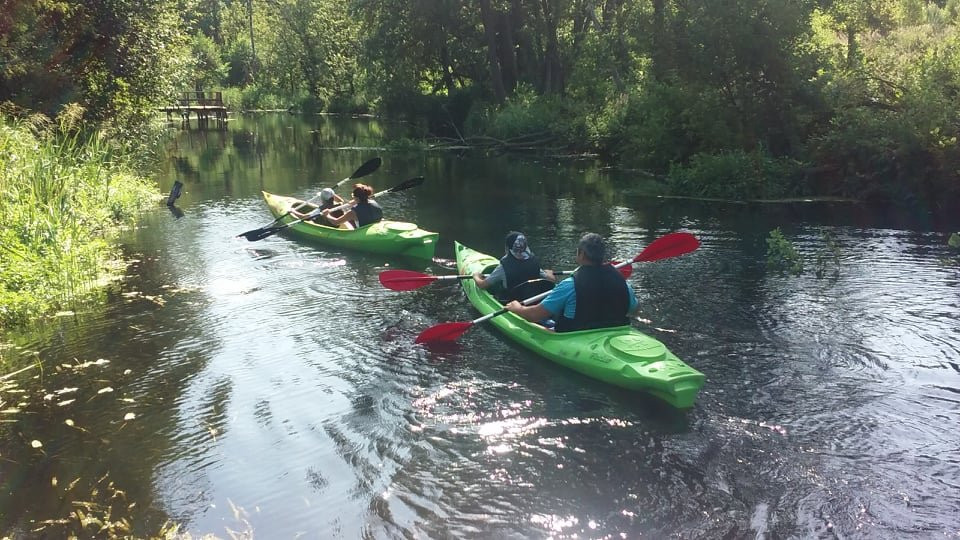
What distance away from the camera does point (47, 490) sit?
16.2 ft

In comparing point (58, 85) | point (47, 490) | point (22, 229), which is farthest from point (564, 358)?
point (58, 85)

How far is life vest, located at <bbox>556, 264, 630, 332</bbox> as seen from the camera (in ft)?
21.6

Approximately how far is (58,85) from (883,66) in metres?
17.0

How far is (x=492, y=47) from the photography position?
28.5 metres

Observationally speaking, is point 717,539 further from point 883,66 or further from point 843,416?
point 883,66

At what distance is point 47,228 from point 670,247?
291 inches

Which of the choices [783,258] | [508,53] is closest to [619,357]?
[783,258]

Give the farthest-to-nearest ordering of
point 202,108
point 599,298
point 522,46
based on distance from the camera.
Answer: point 202,108
point 522,46
point 599,298

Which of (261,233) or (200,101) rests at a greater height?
(200,101)

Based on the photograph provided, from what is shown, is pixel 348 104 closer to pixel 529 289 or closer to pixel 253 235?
pixel 253 235

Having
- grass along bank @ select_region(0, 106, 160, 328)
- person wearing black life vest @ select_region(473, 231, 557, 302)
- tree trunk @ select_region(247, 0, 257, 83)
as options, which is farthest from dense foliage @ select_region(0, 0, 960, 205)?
tree trunk @ select_region(247, 0, 257, 83)

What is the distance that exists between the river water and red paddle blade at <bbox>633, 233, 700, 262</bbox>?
2.30 ft

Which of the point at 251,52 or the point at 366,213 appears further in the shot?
the point at 251,52

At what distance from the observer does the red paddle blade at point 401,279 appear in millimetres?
8430
